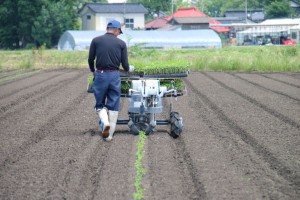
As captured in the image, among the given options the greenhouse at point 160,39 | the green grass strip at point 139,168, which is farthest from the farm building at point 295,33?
the green grass strip at point 139,168

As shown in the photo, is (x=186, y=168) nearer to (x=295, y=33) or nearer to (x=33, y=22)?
(x=33, y=22)

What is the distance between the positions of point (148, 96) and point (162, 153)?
155 centimetres

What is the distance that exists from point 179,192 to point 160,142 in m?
3.22

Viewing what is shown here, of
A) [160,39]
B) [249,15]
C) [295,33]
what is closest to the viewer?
[160,39]

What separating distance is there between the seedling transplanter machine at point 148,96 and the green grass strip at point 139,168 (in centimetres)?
20

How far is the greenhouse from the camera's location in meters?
53.0

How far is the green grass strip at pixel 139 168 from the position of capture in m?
6.79

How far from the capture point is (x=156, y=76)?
10.6 meters

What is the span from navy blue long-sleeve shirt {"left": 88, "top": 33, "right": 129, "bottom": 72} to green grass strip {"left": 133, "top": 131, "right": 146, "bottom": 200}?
1056mm

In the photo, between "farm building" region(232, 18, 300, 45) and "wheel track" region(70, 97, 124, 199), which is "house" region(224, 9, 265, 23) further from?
"wheel track" region(70, 97, 124, 199)

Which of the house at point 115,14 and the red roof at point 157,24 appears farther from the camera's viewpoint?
the red roof at point 157,24

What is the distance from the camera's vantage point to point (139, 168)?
8047mm

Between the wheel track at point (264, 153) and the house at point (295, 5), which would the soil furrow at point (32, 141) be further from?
the house at point (295, 5)

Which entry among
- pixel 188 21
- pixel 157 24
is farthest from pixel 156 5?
pixel 188 21
